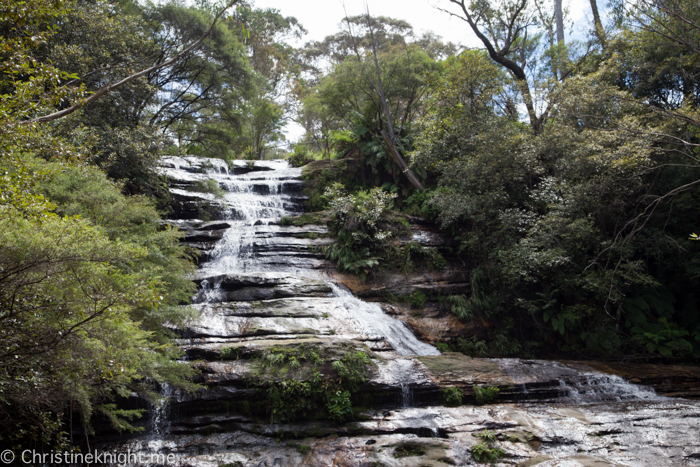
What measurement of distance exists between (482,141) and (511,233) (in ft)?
10.2

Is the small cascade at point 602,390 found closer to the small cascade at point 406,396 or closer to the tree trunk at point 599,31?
the small cascade at point 406,396

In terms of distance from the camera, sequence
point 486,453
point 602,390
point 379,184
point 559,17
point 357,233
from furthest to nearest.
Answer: point 559,17 < point 379,184 < point 357,233 < point 602,390 < point 486,453

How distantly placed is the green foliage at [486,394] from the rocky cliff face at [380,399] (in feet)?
0.08

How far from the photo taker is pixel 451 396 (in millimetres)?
7496

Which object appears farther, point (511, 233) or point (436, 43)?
point (436, 43)

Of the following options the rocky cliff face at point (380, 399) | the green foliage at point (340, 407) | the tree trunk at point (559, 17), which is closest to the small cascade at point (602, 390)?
the rocky cliff face at point (380, 399)

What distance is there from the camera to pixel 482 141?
1273 cm

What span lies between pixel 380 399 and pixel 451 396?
1.34m

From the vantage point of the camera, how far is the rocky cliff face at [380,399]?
602 cm

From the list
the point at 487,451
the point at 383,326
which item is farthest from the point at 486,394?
the point at 383,326

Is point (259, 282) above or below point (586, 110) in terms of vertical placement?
below

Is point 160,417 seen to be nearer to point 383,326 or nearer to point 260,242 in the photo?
point 383,326

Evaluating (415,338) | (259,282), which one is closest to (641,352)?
(415,338)

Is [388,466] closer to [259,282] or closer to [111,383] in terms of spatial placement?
[111,383]
